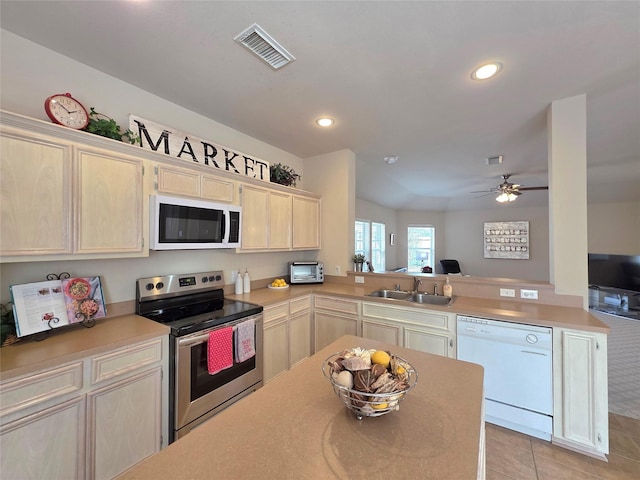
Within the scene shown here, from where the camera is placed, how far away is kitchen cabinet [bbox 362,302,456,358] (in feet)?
7.42

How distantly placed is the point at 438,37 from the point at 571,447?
9.60 feet

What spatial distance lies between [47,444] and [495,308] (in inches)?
119

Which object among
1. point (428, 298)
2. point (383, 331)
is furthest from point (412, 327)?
point (428, 298)

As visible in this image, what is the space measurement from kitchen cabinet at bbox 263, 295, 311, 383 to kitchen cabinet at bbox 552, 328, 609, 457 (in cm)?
213

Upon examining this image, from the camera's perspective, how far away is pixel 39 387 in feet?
4.11

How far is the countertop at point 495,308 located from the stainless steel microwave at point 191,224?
676mm

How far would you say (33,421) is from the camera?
1.24m

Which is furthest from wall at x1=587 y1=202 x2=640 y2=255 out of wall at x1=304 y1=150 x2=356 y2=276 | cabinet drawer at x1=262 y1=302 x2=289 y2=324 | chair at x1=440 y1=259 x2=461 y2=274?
cabinet drawer at x1=262 y1=302 x2=289 y2=324

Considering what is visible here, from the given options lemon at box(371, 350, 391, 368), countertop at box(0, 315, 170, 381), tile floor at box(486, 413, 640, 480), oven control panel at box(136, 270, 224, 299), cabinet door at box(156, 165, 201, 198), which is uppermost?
cabinet door at box(156, 165, 201, 198)

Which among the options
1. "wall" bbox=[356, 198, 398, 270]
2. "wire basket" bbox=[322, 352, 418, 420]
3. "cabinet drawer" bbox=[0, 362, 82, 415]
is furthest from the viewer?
"wall" bbox=[356, 198, 398, 270]

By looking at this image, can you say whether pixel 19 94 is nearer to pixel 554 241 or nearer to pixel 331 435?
pixel 331 435

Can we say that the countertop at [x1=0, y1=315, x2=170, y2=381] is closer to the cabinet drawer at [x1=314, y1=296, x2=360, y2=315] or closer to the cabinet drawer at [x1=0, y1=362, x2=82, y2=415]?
the cabinet drawer at [x1=0, y1=362, x2=82, y2=415]

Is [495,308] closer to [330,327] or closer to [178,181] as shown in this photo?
[330,327]

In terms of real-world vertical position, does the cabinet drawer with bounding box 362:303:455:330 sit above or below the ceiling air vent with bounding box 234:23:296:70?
below
